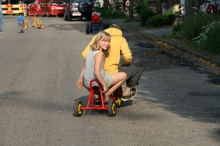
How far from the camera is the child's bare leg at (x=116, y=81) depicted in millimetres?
9828

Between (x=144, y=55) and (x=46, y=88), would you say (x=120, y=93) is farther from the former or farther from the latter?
(x=144, y=55)

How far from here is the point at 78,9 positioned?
42250 millimetres

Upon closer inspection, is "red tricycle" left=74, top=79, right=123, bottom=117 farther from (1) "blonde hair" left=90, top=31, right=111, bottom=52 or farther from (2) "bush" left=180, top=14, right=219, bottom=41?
(2) "bush" left=180, top=14, right=219, bottom=41

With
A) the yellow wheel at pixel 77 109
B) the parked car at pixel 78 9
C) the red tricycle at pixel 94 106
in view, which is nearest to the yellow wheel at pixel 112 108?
the red tricycle at pixel 94 106

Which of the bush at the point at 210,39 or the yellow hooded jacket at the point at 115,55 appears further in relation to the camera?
the bush at the point at 210,39

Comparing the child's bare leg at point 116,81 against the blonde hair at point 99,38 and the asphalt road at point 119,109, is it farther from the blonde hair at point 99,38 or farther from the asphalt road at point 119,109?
the blonde hair at point 99,38

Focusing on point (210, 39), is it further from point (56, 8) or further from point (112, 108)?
point (56, 8)

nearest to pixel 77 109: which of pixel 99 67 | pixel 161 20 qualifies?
pixel 99 67

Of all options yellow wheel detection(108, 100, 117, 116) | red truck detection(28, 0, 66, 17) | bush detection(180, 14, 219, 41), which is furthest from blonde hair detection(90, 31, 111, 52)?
red truck detection(28, 0, 66, 17)

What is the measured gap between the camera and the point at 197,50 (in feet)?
62.2

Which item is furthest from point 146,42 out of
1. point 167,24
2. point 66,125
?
point 66,125

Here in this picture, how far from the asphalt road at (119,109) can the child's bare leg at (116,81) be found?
1.27ft

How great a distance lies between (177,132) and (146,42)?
15.5 m

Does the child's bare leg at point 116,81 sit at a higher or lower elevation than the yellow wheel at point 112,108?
higher
